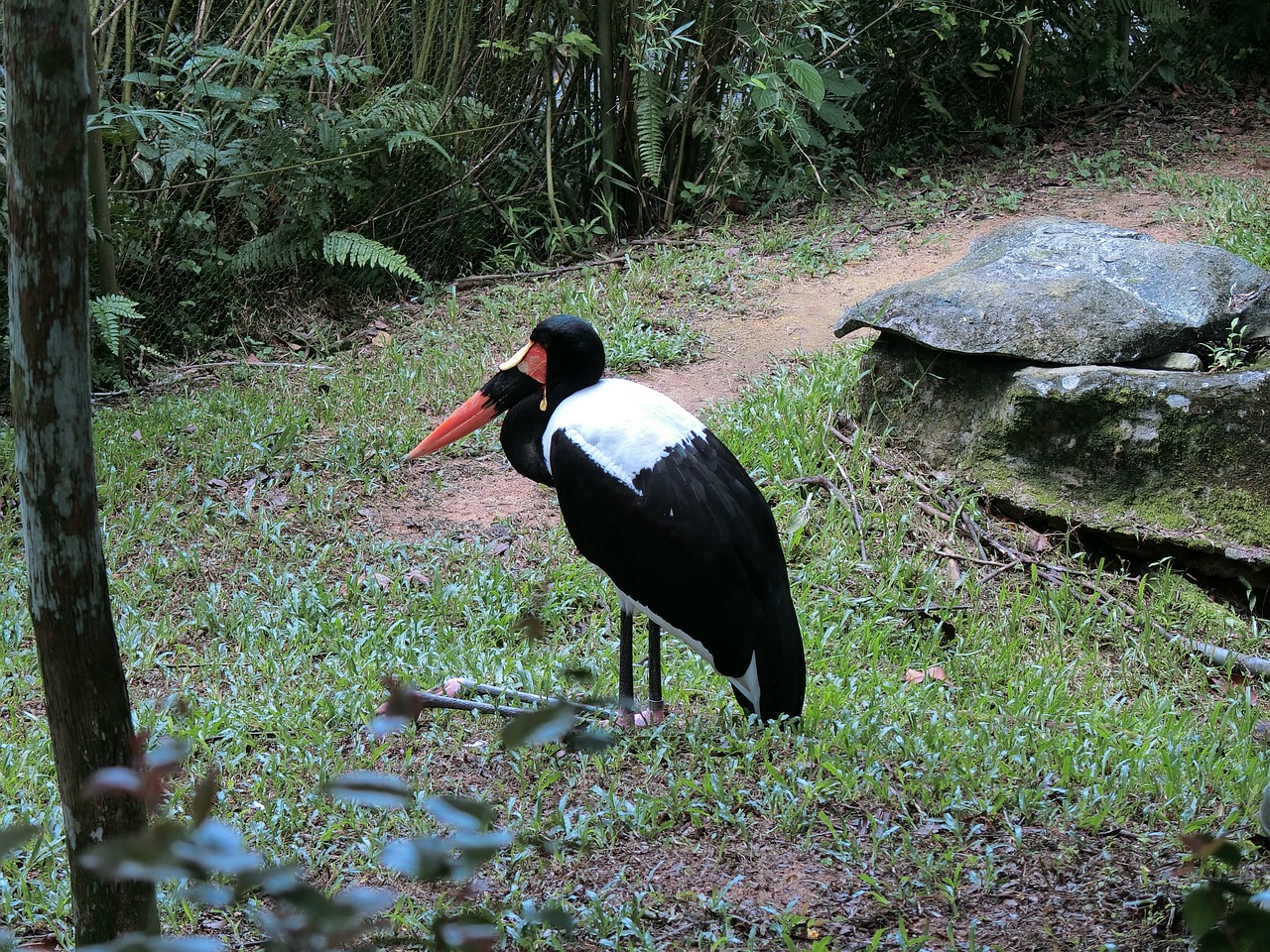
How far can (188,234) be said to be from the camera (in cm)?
687

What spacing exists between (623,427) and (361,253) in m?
4.01

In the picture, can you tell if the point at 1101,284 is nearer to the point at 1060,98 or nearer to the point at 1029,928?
the point at 1029,928

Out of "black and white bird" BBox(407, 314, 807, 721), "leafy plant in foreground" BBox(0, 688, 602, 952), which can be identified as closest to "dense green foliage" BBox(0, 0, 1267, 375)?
"black and white bird" BBox(407, 314, 807, 721)

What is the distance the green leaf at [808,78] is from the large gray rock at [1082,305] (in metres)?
2.29

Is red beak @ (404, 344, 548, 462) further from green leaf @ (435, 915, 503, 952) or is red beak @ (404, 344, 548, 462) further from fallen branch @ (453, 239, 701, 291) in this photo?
fallen branch @ (453, 239, 701, 291)

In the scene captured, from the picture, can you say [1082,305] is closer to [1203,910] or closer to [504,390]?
[504,390]

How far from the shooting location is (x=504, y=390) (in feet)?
12.2

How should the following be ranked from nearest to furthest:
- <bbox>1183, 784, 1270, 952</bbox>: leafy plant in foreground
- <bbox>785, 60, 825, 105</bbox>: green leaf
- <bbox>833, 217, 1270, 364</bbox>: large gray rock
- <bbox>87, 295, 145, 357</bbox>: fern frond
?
<bbox>1183, 784, 1270, 952</bbox>: leafy plant in foreground
<bbox>833, 217, 1270, 364</bbox>: large gray rock
<bbox>87, 295, 145, 357</bbox>: fern frond
<bbox>785, 60, 825, 105</bbox>: green leaf

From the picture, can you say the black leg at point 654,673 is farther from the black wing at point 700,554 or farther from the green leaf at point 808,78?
the green leaf at point 808,78

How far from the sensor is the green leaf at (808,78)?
24.0 ft

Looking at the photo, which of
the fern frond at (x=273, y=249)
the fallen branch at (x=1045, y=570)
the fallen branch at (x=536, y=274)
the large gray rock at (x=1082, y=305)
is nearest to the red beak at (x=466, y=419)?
Answer: the fallen branch at (x=1045, y=570)

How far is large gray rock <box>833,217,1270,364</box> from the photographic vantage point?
494 centimetres

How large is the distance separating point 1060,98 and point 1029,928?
7.91 meters

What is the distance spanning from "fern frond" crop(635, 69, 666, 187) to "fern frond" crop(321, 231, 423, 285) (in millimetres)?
1706
